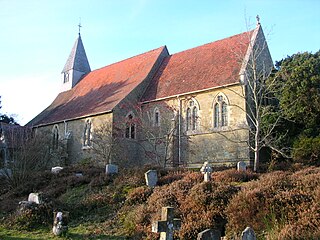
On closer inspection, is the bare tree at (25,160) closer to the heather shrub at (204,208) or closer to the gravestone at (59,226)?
the gravestone at (59,226)

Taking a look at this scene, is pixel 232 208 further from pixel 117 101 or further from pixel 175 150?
pixel 117 101

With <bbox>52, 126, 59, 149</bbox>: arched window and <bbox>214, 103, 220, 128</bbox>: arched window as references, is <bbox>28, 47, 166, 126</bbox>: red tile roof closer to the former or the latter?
<bbox>52, 126, 59, 149</bbox>: arched window

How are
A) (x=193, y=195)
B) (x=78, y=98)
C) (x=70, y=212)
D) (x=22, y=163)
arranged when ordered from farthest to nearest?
1. (x=78, y=98)
2. (x=22, y=163)
3. (x=70, y=212)
4. (x=193, y=195)

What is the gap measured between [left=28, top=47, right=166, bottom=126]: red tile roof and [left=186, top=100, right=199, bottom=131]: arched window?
500cm

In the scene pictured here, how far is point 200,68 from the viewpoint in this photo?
27.3 meters

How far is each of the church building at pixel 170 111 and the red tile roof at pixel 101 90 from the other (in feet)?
0.42

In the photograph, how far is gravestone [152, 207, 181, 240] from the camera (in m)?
7.48

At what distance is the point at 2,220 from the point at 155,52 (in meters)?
22.3

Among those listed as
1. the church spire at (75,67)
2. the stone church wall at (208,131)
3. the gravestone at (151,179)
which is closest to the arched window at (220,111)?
the stone church wall at (208,131)

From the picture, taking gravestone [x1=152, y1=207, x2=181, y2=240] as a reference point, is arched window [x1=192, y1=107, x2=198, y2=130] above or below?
above

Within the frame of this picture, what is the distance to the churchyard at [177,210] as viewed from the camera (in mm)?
8539

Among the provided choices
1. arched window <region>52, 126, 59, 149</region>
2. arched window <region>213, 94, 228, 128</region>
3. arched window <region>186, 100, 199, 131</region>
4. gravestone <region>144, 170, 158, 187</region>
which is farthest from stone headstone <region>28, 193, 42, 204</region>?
arched window <region>52, 126, 59, 149</region>

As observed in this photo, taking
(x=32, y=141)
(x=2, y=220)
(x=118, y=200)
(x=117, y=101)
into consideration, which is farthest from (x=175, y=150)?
(x=2, y=220)

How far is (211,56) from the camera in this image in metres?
27.9
